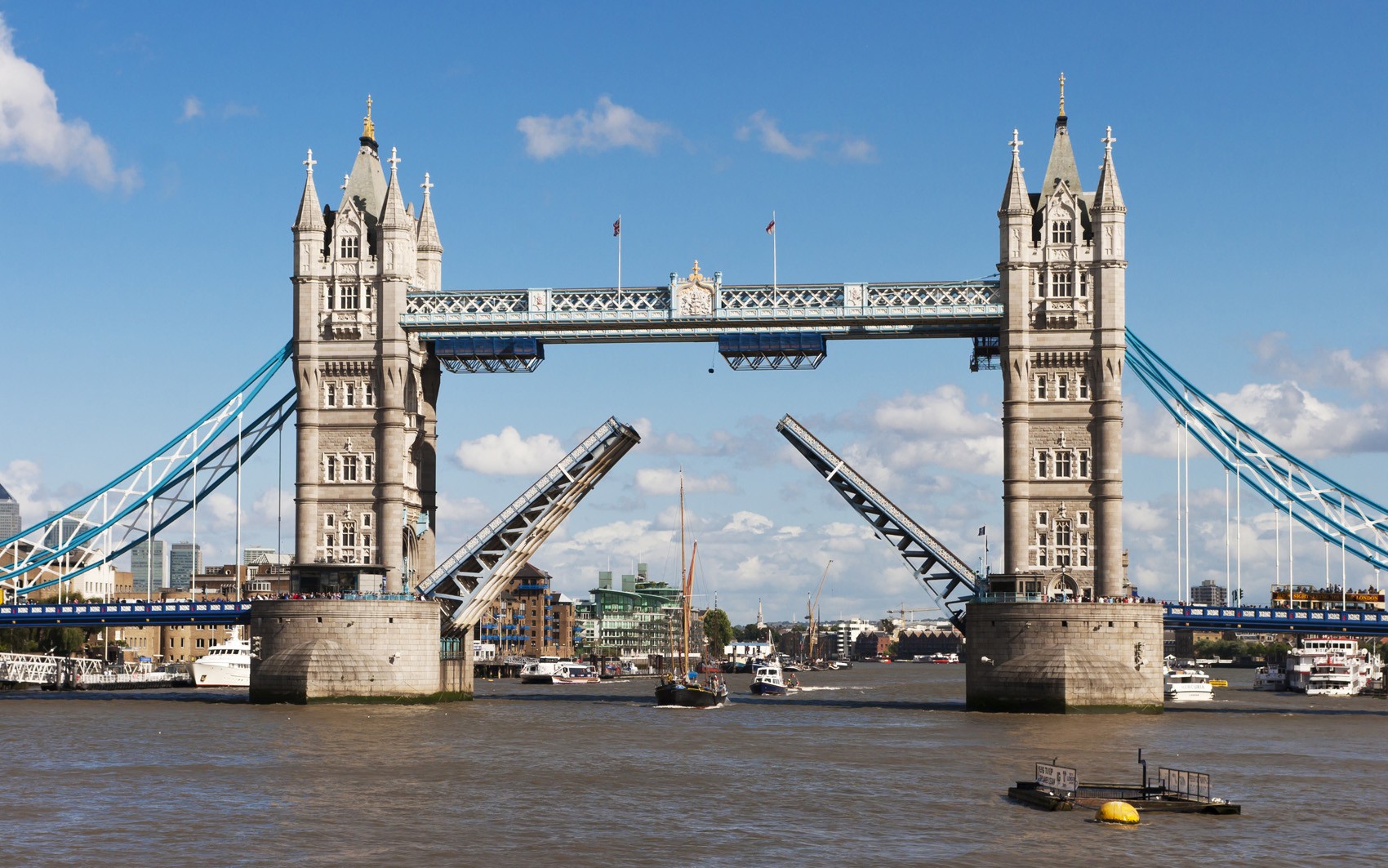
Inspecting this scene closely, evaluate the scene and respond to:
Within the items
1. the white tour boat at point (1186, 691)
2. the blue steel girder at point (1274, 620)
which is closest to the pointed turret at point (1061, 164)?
the blue steel girder at point (1274, 620)

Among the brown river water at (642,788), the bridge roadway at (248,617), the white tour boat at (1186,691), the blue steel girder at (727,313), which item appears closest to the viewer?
the brown river water at (642,788)

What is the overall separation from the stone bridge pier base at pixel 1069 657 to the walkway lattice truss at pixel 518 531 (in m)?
20.4

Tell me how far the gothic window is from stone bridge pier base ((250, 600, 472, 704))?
1252 inches

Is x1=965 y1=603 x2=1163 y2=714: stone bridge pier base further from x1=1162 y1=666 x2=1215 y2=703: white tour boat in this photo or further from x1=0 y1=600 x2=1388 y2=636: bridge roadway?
x1=1162 y1=666 x2=1215 y2=703: white tour boat

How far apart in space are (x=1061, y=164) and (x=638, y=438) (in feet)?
82.8

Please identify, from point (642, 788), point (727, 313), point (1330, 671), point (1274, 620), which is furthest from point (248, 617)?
point (1330, 671)

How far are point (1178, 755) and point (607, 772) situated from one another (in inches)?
807

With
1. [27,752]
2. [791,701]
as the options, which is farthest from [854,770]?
[791,701]

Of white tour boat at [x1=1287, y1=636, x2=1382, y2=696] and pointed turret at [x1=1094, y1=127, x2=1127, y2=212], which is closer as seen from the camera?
pointed turret at [x1=1094, y1=127, x2=1127, y2=212]

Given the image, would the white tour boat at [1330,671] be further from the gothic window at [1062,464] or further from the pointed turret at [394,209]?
the pointed turret at [394,209]

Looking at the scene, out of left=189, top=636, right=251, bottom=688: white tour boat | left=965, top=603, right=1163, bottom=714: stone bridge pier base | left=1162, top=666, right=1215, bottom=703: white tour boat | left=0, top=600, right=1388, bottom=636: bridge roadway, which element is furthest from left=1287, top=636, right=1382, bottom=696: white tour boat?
left=189, top=636, right=251, bottom=688: white tour boat

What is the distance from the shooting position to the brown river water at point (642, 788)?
4256cm

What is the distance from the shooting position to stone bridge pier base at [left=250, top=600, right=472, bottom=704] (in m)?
89.3

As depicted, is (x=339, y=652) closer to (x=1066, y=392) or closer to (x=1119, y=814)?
(x=1066, y=392)
